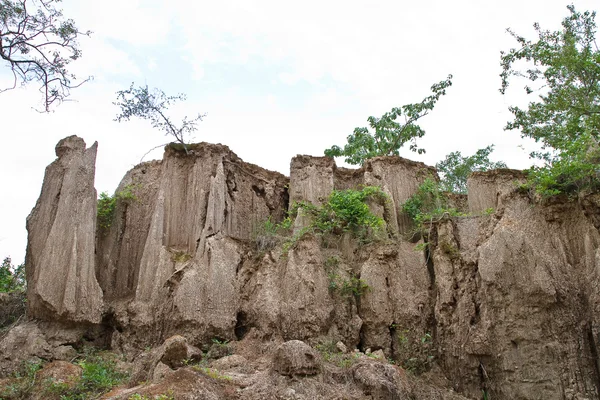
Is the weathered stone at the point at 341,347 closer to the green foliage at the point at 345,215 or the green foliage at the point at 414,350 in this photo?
the green foliage at the point at 414,350

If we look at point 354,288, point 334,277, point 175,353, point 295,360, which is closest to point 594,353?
point 354,288

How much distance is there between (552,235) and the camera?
14.1 m

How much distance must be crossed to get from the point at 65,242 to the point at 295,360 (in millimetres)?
7749

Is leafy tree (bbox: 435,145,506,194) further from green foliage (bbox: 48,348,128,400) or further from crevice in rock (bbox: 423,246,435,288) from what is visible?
green foliage (bbox: 48,348,128,400)

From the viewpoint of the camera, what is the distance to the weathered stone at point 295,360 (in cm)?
1125

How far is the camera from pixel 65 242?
51.5 ft

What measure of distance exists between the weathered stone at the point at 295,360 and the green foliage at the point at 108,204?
8883 millimetres

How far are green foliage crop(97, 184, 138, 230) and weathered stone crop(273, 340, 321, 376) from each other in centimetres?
888

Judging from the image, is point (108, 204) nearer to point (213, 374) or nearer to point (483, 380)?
point (213, 374)

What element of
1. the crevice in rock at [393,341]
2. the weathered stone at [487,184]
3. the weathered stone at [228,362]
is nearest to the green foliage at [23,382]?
the weathered stone at [228,362]

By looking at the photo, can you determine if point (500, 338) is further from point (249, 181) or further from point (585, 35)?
point (585, 35)

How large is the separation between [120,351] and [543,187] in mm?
11164

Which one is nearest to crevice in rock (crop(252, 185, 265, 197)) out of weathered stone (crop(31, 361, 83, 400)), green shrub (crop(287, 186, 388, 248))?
green shrub (crop(287, 186, 388, 248))

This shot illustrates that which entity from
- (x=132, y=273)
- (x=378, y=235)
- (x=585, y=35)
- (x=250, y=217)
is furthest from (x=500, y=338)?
(x=585, y=35)
